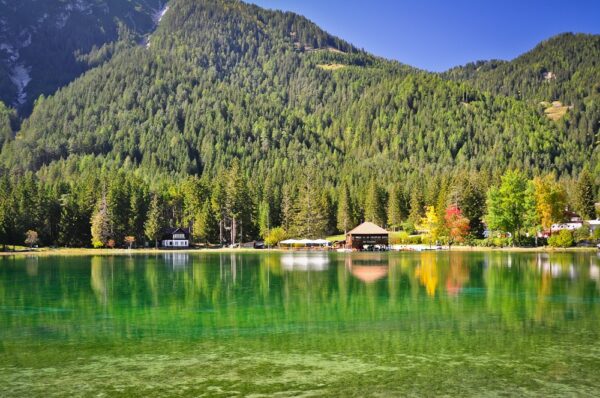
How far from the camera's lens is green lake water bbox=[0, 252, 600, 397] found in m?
17.2

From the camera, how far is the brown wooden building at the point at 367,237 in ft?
409

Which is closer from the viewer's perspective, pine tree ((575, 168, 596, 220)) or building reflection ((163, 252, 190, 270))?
building reflection ((163, 252, 190, 270))

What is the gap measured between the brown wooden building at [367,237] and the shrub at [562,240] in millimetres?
32237

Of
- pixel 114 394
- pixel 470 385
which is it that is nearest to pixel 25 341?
pixel 114 394

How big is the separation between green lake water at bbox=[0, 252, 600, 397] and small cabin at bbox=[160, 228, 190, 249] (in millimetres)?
91753

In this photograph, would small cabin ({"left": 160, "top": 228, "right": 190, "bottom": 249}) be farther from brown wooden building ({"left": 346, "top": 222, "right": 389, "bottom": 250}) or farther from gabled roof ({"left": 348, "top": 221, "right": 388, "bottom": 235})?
gabled roof ({"left": 348, "top": 221, "right": 388, "bottom": 235})

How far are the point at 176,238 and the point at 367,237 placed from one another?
44.2 meters

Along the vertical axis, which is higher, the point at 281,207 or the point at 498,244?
the point at 281,207

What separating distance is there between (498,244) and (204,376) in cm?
10219

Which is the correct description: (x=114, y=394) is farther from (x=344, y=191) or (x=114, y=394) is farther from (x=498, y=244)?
(x=344, y=191)

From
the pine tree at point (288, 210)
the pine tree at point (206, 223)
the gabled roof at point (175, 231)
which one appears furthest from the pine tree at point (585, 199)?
the gabled roof at point (175, 231)

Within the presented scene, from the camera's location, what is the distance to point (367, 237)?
125 meters

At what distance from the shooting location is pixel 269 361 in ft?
65.7

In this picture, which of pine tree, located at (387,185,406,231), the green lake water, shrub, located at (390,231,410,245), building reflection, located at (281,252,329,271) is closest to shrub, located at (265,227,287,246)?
shrub, located at (390,231,410,245)
